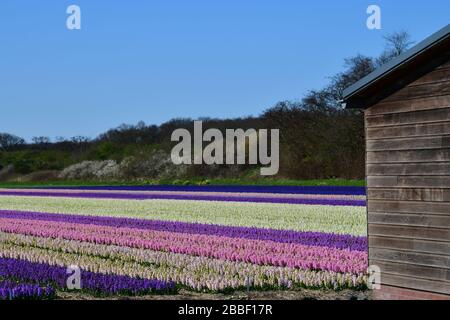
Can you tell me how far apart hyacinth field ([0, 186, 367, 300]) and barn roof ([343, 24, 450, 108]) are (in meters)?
2.81

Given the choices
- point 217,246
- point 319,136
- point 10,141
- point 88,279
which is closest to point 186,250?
point 217,246

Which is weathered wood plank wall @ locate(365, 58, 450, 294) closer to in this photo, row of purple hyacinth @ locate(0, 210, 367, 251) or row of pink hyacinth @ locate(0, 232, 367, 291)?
row of pink hyacinth @ locate(0, 232, 367, 291)

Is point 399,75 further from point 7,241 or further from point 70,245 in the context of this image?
point 7,241

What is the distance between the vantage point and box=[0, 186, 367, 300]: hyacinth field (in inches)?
428

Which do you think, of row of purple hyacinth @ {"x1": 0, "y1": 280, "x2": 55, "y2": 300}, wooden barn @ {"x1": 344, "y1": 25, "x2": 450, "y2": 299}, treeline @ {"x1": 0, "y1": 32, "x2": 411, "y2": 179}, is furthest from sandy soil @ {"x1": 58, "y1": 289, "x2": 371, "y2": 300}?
treeline @ {"x1": 0, "y1": 32, "x2": 411, "y2": 179}

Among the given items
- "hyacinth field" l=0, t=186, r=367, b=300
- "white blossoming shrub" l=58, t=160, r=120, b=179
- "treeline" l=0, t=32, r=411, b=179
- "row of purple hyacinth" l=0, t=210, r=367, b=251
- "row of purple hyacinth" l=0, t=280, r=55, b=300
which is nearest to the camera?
"row of purple hyacinth" l=0, t=280, r=55, b=300

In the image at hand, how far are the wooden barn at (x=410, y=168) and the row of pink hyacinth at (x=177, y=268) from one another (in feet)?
2.89

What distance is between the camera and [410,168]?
10164mm

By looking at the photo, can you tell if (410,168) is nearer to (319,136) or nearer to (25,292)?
(25,292)

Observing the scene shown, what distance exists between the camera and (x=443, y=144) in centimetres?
973

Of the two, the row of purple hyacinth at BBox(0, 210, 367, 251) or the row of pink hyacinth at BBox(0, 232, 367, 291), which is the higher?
the row of purple hyacinth at BBox(0, 210, 367, 251)

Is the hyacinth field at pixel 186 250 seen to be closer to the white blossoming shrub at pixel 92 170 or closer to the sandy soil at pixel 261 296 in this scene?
the sandy soil at pixel 261 296
